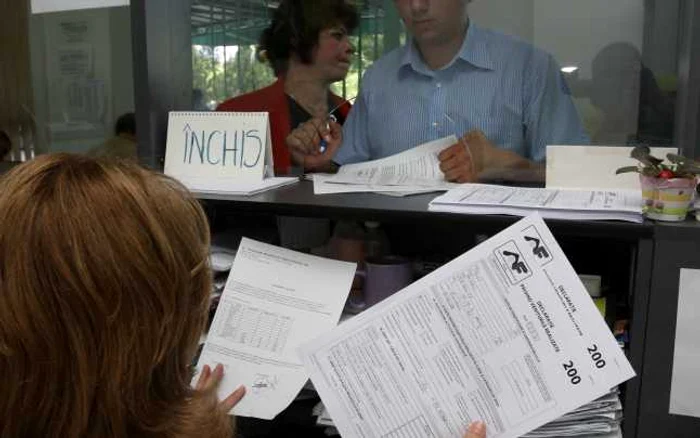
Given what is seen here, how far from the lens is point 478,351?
2.55 ft

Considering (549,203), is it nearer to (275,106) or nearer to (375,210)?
(375,210)

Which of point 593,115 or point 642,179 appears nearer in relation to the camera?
point 642,179

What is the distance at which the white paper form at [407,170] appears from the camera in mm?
1038

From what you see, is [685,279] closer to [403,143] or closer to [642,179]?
[642,179]

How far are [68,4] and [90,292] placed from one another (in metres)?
1.05

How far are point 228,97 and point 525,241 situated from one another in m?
1.05

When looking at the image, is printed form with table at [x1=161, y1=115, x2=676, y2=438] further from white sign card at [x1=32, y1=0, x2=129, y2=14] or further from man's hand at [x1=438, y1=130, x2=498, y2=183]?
white sign card at [x1=32, y1=0, x2=129, y2=14]

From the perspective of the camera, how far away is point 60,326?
560 mm

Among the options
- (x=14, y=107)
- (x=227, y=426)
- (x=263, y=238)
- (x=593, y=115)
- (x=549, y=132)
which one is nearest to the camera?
(x=227, y=426)

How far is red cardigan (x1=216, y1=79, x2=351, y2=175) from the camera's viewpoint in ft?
4.32

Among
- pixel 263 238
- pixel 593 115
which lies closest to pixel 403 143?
pixel 263 238

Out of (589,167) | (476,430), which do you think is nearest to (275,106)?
(589,167)

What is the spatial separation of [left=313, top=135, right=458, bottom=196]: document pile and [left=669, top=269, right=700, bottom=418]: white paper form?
35cm

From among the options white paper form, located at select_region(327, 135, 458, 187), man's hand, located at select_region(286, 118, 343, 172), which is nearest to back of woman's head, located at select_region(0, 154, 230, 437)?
white paper form, located at select_region(327, 135, 458, 187)
